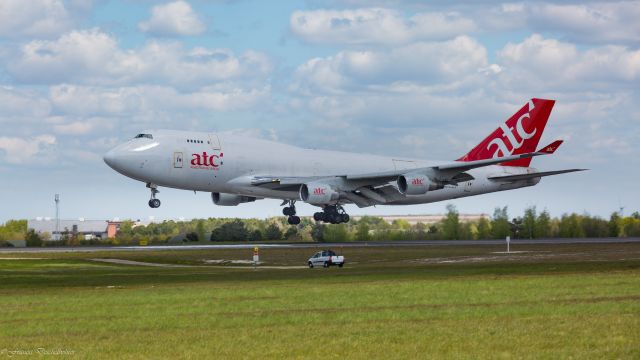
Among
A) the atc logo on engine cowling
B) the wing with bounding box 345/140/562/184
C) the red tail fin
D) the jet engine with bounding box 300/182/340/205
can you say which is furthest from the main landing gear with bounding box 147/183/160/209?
the red tail fin

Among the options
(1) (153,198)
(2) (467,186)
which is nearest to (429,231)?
(2) (467,186)

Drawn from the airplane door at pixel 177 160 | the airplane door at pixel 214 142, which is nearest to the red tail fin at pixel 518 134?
the airplane door at pixel 214 142

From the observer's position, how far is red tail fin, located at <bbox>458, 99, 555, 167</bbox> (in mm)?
87312

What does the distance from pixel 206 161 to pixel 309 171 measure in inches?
388

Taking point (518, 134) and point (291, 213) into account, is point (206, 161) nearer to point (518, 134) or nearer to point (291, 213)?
point (291, 213)

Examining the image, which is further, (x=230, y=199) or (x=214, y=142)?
(x=230, y=199)

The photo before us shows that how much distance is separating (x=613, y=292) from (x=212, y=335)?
12.7 m

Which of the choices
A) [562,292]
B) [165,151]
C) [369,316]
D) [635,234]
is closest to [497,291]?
[562,292]

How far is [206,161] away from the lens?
70.9 m

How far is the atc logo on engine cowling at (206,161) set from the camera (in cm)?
7031

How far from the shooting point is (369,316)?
24.5m

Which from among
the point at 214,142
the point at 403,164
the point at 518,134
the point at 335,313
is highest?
the point at 518,134

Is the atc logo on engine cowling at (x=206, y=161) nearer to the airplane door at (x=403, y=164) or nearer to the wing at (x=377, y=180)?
the wing at (x=377, y=180)

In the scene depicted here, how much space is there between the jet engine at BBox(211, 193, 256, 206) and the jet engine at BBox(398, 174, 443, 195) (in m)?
12.1
